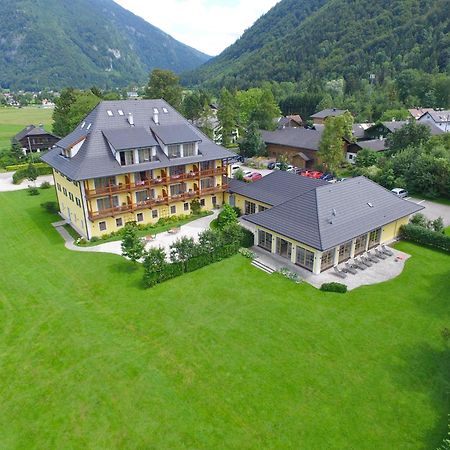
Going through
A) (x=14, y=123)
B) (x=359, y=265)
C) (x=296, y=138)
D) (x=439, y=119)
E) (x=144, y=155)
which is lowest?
(x=359, y=265)

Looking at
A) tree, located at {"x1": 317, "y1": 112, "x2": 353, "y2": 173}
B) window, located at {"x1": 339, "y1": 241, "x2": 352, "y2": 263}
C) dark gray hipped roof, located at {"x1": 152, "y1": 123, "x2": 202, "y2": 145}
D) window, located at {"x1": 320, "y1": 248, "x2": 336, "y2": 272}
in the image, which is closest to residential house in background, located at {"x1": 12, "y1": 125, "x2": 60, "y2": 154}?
dark gray hipped roof, located at {"x1": 152, "y1": 123, "x2": 202, "y2": 145}

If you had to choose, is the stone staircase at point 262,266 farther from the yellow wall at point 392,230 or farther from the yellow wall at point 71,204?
the yellow wall at point 71,204

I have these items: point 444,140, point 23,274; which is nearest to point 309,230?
point 23,274

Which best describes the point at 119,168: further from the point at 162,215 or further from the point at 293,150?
the point at 293,150

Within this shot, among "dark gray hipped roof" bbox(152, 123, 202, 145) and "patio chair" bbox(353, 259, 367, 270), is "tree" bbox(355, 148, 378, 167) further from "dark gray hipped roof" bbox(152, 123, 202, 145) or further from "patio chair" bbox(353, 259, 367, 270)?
"patio chair" bbox(353, 259, 367, 270)

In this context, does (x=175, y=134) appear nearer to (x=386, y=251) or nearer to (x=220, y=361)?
(x=386, y=251)

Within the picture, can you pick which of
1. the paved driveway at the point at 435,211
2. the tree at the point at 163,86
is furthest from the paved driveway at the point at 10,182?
the paved driveway at the point at 435,211

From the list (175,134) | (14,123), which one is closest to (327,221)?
(175,134)
